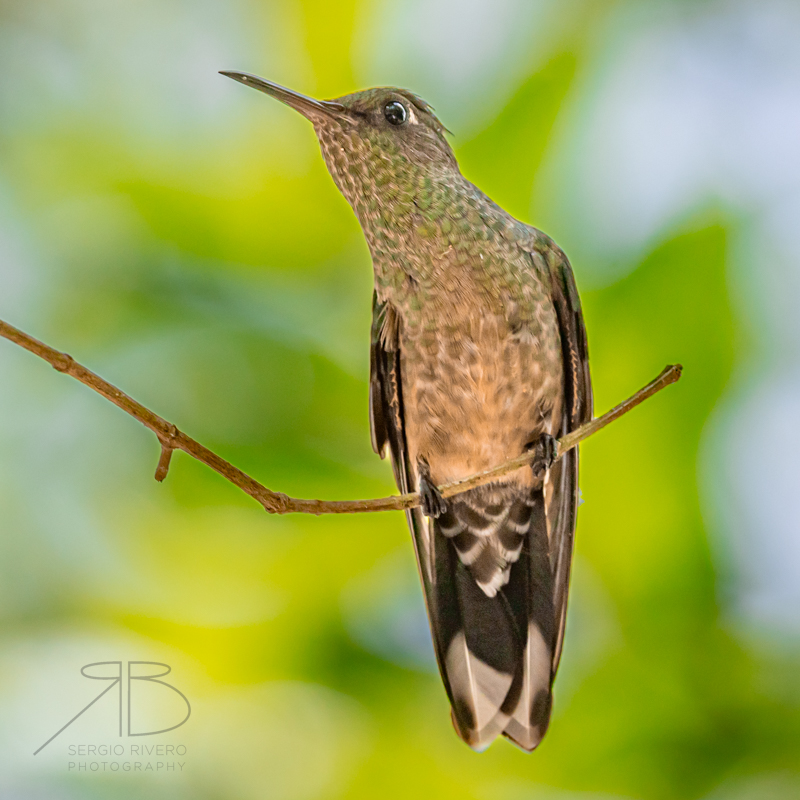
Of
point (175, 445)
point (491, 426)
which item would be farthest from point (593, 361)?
point (175, 445)

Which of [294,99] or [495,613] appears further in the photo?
[495,613]

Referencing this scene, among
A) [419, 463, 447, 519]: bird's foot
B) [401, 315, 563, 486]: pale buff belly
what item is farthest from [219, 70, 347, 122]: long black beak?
[419, 463, 447, 519]: bird's foot

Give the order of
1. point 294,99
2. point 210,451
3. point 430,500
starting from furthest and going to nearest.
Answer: point 430,500
point 294,99
point 210,451

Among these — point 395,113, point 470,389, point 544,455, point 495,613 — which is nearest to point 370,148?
point 395,113

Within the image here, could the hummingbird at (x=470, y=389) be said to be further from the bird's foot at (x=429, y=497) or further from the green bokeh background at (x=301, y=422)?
the green bokeh background at (x=301, y=422)

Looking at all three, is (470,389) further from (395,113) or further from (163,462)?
(163,462)

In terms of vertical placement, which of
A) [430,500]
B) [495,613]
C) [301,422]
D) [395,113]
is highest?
[395,113]

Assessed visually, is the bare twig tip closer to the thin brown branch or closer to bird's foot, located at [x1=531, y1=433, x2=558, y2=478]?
the thin brown branch
